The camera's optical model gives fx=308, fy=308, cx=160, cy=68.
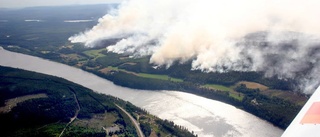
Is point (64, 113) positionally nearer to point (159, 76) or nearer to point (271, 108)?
point (159, 76)

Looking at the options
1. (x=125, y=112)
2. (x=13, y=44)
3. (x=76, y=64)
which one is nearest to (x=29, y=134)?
(x=125, y=112)

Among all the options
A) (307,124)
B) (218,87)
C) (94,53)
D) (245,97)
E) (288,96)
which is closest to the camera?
(307,124)

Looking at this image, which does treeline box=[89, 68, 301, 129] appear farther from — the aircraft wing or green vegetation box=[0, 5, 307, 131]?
the aircraft wing

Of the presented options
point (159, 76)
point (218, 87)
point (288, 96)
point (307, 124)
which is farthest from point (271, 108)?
point (307, 124)

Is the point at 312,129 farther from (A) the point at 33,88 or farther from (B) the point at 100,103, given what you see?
(A) the point at 33,88

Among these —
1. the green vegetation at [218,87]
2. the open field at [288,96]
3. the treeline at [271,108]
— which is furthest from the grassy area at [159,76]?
the open field at [288,96]

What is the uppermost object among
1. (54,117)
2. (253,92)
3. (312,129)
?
(312,129)

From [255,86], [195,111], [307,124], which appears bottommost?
[195,111]
